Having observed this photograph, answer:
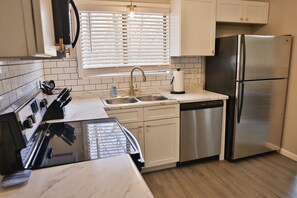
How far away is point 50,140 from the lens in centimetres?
128

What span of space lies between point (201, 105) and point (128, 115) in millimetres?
912

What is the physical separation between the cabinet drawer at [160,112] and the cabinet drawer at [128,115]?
0.06 meters

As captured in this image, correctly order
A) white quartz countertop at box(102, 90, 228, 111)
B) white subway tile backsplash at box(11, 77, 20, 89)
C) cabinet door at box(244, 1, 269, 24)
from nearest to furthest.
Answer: white subway tile backsplash at box(11, 77, 20, 89), white quartz countertop at box(102, 90, 228, 111), cabinet door at box(244, 1, 269, 24)

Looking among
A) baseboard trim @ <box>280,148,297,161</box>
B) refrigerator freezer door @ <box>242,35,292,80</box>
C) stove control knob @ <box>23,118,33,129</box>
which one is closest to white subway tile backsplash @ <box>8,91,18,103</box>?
stove control knob @ <box>23,118,33,129</box>

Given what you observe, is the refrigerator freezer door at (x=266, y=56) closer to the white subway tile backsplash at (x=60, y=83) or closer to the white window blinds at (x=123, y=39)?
the white window blinds at (x=123, y=39)

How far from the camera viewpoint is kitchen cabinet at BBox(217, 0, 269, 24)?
284 centimetres

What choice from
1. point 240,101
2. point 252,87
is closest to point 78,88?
point 240,101

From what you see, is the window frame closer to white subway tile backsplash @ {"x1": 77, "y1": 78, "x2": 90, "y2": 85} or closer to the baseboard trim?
white subway tile backsplash @ {"x1": 77, "y1": 78, "x2": 90, "y2": 85}

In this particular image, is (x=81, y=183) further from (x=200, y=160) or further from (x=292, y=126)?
(x=292, y=126)

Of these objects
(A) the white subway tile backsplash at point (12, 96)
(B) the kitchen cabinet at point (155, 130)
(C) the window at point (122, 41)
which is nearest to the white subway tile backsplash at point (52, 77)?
(C) the window at point (122, 41)

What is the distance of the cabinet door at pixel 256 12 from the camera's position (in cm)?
296

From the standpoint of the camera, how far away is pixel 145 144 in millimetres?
2502

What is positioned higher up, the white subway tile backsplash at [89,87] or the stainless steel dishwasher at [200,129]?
the white subway tile backsplash at [89,87]

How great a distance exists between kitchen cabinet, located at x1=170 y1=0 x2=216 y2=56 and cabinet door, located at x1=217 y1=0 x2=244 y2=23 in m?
0.10
